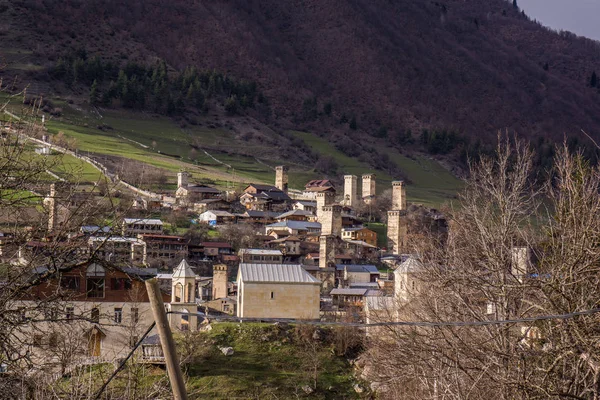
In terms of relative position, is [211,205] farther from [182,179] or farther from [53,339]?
[53,339]

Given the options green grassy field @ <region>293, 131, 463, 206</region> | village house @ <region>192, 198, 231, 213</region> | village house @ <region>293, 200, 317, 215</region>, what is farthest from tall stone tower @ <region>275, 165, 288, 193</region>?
village house @ <region>192, 198, 231, 213</region>

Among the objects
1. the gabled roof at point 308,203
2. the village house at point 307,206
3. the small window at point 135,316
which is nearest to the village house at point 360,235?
the village house at point 307,206

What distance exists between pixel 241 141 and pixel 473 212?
107m

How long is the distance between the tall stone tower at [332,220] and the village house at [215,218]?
642 centimetres

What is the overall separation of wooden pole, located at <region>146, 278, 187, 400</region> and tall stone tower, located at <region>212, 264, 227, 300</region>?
41.3 metres

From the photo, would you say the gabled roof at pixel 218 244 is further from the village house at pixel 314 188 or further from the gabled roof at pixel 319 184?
the gabled roof at pixel 319 184

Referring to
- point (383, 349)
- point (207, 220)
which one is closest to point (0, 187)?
point (383, 349)

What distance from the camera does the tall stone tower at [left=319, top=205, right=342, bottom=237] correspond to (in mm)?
66812

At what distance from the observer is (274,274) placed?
1587 inches

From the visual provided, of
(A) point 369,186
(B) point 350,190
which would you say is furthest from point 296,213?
(A) point 369,186

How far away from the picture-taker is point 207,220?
66438 mm

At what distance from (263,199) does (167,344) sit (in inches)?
2782

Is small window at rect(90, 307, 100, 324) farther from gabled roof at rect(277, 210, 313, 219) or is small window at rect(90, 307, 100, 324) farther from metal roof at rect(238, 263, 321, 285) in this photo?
gabled roof at rect(277, 210, 313, 219)

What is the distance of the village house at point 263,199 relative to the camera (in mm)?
76188
